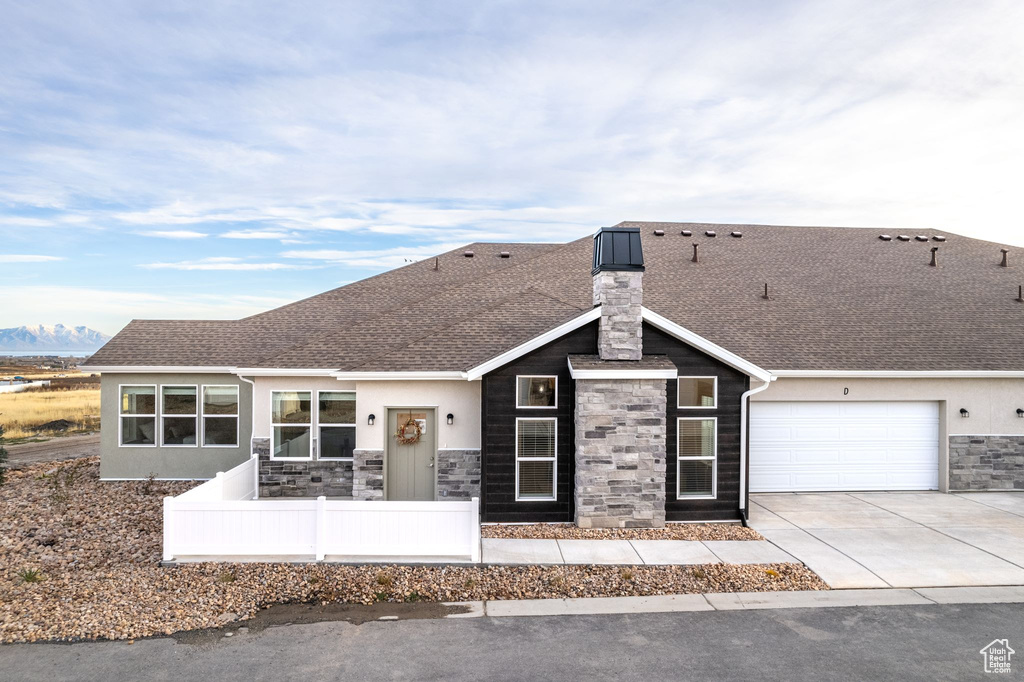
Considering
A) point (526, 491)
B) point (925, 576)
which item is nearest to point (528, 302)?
point (526, 491)

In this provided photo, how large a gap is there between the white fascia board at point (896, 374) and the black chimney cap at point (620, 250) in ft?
14.3

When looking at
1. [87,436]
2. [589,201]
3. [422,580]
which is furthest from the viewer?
[589,201]

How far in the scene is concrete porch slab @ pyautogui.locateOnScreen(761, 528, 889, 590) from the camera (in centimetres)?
821

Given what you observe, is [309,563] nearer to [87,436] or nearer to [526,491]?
[526,491]

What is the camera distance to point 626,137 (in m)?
20.6

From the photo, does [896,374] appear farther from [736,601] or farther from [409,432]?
[409,432]

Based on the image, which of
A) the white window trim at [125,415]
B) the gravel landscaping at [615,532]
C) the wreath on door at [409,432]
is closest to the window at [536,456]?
the gravel landscaping at [615,532]

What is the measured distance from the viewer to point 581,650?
639cm

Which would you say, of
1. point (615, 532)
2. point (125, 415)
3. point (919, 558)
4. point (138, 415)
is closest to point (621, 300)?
point (615, 532)

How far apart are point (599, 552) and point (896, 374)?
8.25 metres

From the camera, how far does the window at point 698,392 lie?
10.9 m

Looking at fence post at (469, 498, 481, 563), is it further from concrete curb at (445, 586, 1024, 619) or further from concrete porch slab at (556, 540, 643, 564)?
concrete porch slab at (556, 540, 643, 564)

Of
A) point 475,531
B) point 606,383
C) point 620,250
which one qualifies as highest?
point 620,250

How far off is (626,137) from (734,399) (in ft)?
41.1
